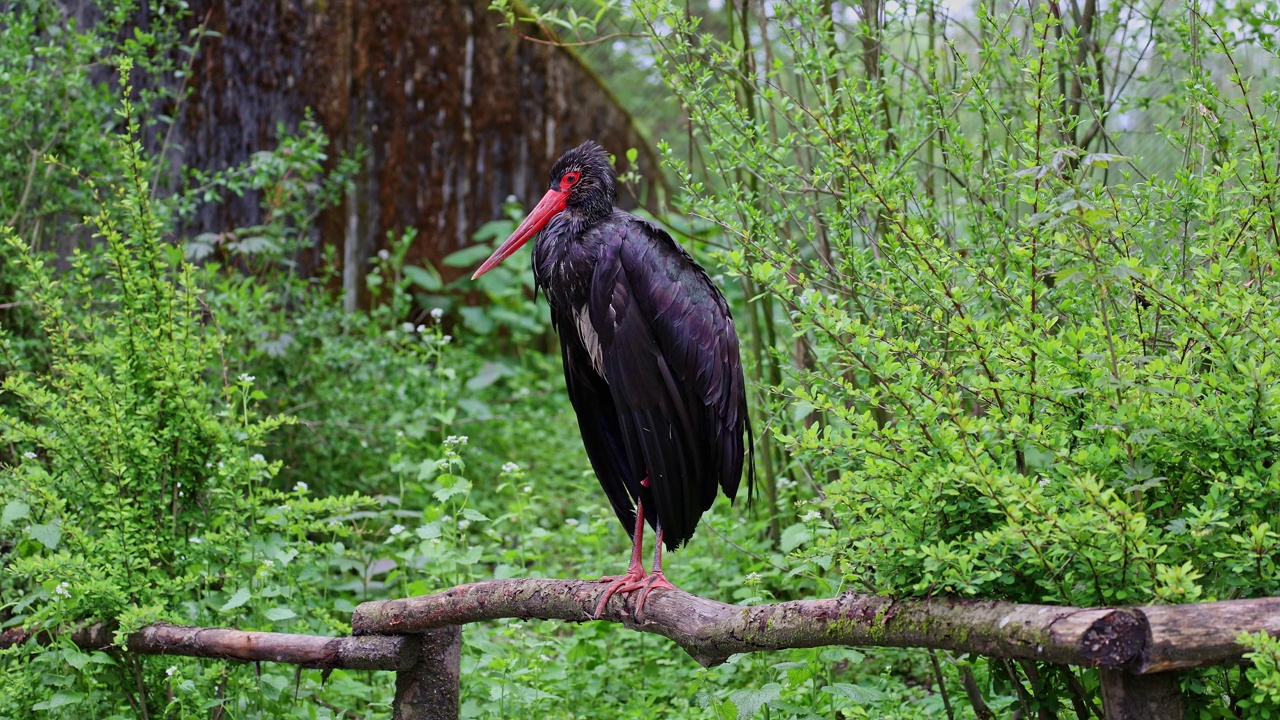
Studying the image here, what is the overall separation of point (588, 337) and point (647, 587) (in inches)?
28.4

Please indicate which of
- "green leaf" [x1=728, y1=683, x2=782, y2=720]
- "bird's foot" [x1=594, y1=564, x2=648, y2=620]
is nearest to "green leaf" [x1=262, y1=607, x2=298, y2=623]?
"bird's foot" [x1=594, y1=564, x2=648, y2=620]

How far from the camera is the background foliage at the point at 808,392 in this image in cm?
193

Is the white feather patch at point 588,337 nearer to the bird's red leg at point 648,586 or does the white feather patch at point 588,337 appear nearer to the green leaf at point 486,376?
the bird's red leg at point 648,586

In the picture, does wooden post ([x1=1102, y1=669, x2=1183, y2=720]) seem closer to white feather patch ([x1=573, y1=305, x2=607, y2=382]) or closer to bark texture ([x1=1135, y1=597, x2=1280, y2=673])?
bark texture ([x1=1135, y1=597, x2=1280, y2=673])

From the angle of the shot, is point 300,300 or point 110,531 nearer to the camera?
point 110,531

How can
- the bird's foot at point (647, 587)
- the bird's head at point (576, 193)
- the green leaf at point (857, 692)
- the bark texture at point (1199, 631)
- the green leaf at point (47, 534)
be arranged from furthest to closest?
the bird's head at point (576, 193)
the green leaf at point (47, 534)
the green leaf at point (857, 692)
the bird's foot at point (647, 587)
the bark texture at point (1199, 631)

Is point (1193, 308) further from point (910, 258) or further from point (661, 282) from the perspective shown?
point (661, 282)

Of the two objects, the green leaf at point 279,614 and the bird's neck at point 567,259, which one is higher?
the bird's neck at point 567,259

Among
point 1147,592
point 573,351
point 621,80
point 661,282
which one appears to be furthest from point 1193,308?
point 621,80

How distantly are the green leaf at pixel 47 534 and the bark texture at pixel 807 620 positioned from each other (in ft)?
2.71

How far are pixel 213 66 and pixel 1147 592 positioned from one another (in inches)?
218

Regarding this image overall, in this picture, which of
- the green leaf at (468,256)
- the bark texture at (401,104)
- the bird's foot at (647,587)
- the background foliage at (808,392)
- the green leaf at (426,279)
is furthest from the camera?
the green leaf at (468,256)

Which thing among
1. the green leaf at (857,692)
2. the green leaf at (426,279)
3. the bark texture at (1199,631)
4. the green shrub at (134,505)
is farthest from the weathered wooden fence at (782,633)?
the green leaf at (426,279)

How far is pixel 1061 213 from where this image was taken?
1994mm
